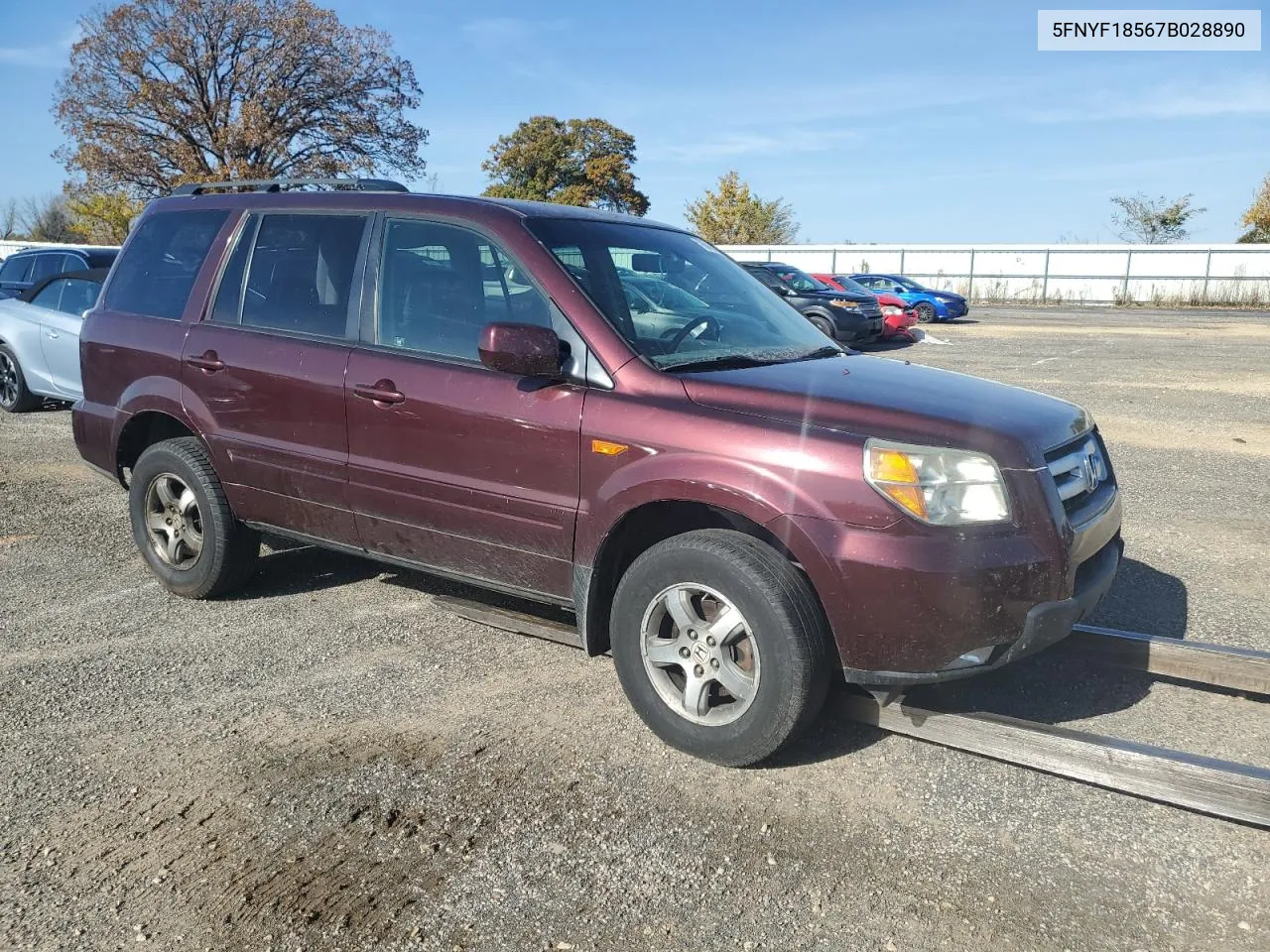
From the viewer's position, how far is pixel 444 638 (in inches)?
180

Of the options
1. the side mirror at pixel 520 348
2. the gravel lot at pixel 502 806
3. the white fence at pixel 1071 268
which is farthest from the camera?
the white fence at pixel 1071 268

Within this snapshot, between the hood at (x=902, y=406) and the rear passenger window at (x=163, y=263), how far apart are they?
2833mm

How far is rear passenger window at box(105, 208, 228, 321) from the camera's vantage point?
4953mm

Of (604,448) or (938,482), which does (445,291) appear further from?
(938,482)

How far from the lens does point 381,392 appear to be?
407cm

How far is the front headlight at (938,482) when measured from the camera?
10.0 feet

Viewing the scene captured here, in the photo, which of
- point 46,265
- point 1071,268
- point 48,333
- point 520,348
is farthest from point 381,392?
point 1071,268

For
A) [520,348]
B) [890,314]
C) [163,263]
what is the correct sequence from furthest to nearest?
[890,314] < [163,263] < [520,348]

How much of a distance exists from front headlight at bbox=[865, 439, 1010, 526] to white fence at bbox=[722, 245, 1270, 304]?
40678mm

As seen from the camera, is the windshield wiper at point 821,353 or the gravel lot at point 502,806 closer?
the gravel lot at point 502,806

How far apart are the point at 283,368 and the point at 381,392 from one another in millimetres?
628

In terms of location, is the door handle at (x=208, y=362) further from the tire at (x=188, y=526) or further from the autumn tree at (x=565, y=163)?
the autumn tree at (x=565, y=163)

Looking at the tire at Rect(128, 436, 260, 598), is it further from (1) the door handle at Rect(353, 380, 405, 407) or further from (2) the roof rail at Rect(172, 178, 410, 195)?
(2) the roof rail at Rect(172, 178, 410, 195)

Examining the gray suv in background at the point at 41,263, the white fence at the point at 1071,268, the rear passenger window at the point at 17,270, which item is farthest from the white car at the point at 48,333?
the white fence at the point at 1071,268
